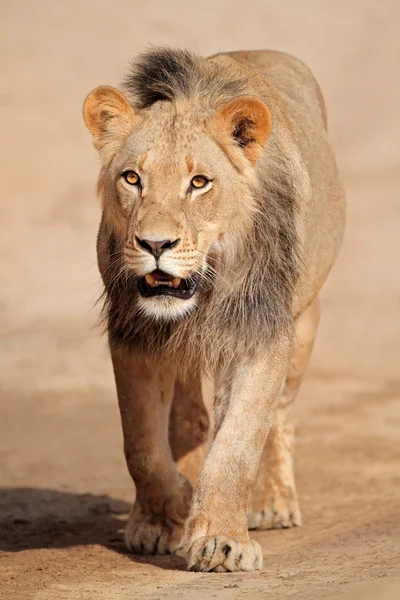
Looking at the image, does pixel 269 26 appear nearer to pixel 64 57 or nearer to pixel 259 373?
pixel 64 57

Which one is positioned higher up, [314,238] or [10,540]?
[314,238]

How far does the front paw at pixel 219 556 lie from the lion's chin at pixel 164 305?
2.78 feet

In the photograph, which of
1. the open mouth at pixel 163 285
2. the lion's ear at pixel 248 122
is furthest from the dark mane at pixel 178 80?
the open mouth at pixel 163 285

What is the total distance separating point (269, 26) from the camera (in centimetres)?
1783

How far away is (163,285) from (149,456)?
0.98 meters

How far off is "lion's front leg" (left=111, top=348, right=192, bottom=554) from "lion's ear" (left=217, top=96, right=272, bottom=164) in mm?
998

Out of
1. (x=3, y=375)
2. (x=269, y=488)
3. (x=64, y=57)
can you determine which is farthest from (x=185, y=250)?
(x=64, y=57)

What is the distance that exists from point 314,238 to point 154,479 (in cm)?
137

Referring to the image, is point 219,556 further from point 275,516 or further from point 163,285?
point 275,516

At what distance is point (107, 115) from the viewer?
19.2 feet

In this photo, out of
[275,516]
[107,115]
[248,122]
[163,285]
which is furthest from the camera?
[275,516]

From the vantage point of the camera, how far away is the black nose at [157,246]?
16.9 ft

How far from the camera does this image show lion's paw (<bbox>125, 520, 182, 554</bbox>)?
615 centimetres

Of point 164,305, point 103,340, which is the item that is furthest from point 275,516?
point 103,340
